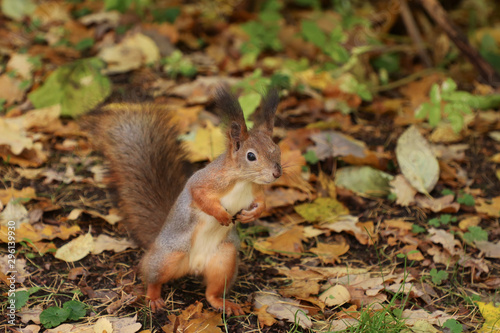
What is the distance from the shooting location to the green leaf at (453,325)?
2.03m

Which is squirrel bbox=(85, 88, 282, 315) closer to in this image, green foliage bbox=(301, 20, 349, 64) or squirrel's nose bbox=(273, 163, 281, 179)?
squirrel's nose bbox=(273, 163, 281, 179)

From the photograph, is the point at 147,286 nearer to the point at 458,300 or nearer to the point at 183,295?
the point at 183,295

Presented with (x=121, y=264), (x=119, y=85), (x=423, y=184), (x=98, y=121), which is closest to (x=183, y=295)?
(x=121, y=264)

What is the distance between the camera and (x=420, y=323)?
2.03 meters

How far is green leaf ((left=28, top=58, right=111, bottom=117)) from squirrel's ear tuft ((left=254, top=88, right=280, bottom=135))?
5.01 ft

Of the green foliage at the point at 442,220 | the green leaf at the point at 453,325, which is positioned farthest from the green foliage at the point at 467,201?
the green leaf at the point at 453,325

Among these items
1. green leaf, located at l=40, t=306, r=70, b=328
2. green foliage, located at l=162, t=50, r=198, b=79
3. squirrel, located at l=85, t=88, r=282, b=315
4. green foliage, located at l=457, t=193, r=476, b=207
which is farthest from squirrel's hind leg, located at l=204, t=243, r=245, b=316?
green foliage, located at l=162, t=50, r=198, b=79

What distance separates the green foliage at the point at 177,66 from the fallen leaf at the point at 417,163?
1606 millimetres

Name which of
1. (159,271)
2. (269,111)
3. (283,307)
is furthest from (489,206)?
(159,271)

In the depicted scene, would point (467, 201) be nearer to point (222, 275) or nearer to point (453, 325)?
point (453, 325)

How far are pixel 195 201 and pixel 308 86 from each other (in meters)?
2.02

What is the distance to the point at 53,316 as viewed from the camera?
2.00 meters

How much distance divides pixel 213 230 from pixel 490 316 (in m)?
1.07

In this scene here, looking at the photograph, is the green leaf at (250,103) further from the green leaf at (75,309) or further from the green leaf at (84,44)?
the green leaf at (84,44)
